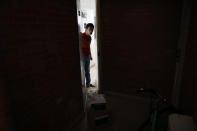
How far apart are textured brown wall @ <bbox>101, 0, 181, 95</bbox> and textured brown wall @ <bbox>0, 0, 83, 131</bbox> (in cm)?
99

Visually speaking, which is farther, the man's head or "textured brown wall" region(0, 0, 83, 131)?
the man's head

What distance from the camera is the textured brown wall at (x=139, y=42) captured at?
214 cm

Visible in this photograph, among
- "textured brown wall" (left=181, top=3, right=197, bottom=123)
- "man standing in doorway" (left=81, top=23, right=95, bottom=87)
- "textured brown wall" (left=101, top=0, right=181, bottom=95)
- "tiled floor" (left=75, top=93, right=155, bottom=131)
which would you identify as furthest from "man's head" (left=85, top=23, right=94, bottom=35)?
"textured brown wall" (left=181, top=3, right=197, bottom=123)

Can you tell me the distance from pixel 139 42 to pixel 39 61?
5.75ft

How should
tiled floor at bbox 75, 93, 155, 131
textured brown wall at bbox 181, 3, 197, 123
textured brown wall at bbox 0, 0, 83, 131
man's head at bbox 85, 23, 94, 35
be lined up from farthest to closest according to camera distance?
man's head at bbox 85, 23, 94, 35 → tiled floor at bbox 75, 93, 155, 131 → textured brown wall at bbox 181, 3, 197, 123 → textured brown wall at bbox 0, 0, 83, 131

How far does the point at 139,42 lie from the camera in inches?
93.5

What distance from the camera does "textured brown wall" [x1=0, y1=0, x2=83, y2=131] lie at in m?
0.99

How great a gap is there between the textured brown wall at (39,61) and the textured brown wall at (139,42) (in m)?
0.99

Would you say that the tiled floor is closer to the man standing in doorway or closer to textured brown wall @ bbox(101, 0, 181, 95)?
textured brown wall @ bbox(101, 0, 181, 95)

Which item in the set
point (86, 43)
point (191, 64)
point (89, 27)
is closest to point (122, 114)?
point (191, 64)

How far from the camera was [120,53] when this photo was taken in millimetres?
2586

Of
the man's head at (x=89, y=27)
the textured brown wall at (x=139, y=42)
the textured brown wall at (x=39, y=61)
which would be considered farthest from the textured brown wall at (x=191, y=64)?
the man's head at (x=89, y=27)

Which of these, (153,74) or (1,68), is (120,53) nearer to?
(153,74)

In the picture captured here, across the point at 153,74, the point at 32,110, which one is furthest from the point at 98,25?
the point at 32,110
